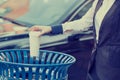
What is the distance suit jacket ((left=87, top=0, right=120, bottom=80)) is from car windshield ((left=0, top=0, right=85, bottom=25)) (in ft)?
5.17

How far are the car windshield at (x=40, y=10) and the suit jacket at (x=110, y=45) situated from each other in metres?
1.58

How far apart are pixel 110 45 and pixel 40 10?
1.89 meters

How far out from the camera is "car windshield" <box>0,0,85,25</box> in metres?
3.88

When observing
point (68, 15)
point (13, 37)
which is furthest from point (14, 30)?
point (68, 15)

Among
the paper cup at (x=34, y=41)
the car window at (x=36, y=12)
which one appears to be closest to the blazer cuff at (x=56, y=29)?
the paper cup at (x=34, y=41)

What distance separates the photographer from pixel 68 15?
387 cm

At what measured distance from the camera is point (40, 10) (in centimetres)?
402

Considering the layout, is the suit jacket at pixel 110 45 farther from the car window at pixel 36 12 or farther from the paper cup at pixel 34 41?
the car window at pixel 36 12

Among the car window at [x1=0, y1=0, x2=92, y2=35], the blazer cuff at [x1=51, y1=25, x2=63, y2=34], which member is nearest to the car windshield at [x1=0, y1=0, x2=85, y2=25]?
the car window at [x1=0, y1=0, x2=92, y2=35]

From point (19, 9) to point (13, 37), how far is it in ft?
2.61

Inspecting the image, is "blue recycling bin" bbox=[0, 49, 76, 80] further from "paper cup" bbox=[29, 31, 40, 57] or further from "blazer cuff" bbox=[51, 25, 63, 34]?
"blazer cuff" bbox=[51, 25, 63, 34]

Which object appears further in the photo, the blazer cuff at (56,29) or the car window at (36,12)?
the car window at (36,12)

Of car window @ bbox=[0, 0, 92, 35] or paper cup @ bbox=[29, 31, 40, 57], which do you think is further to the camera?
car window @ bbox=[0, 0, 92, 35]

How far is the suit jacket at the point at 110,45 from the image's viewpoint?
221cm
